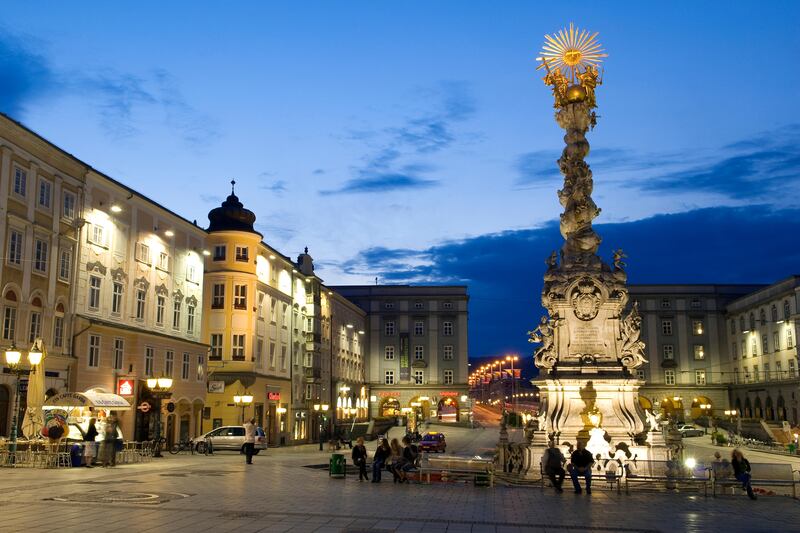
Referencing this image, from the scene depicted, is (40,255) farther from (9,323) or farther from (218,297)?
(218,297)

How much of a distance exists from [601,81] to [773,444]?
121 ft

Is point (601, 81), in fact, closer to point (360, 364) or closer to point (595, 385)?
point (595, 385)

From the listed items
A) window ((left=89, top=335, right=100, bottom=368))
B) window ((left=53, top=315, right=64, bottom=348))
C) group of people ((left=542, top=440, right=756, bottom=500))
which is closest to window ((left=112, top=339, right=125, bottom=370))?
window ((left=89, top=335, right=100, bottom=368))

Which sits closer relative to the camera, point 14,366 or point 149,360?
point 14,366

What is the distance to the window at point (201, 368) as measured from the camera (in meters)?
53.3

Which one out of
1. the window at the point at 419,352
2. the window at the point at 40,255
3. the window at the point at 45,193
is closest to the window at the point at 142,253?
the window at the point at 45,193

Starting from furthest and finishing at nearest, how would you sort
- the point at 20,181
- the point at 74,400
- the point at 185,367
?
the point at 185,367 < the point at 20,181 < the point at 74,400

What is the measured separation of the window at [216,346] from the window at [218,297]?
214cm

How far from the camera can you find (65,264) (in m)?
39.6

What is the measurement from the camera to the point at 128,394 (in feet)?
139

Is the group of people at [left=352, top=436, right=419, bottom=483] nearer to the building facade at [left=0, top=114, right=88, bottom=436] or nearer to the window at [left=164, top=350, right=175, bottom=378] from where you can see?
the building facade at [left=0, top=114, right=88, bottom=436]

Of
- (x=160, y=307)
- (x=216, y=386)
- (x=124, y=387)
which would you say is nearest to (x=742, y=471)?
(x=124, y=387)

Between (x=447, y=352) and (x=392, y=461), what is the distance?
86895mm

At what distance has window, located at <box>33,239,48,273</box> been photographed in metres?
37.1
